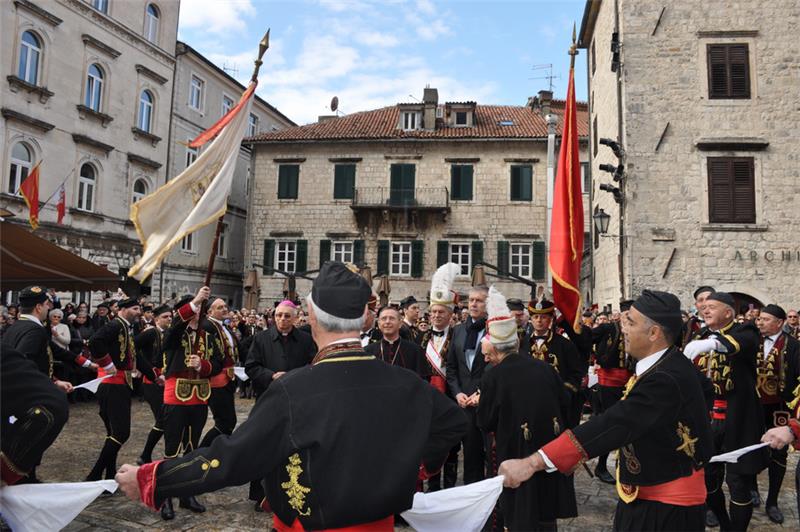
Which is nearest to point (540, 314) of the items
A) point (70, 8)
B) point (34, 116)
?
point (34, 116)

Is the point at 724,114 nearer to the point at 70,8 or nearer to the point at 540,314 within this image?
the point at 540,314

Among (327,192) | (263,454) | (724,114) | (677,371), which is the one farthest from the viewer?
(327,192)

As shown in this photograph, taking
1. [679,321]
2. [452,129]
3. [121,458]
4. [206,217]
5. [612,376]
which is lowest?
[121,458]

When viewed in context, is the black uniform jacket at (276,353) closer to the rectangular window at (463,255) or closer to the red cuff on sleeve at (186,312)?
the red cuff on sleeve at (186,312)

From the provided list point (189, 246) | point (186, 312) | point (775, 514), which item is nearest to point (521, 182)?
point (189, 246)

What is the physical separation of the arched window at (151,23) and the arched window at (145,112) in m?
2.53

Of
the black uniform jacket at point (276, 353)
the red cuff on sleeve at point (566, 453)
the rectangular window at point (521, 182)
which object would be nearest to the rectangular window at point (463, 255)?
the rectangular window at point (521, 182)

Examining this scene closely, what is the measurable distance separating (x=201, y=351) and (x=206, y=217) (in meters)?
1.81

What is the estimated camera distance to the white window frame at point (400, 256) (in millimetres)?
29828

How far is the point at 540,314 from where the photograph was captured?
6699 mm

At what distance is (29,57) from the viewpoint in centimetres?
2100

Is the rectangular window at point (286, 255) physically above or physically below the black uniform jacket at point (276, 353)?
above

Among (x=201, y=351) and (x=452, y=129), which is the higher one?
(x=452, y=129)

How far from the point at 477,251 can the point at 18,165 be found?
775 inches
